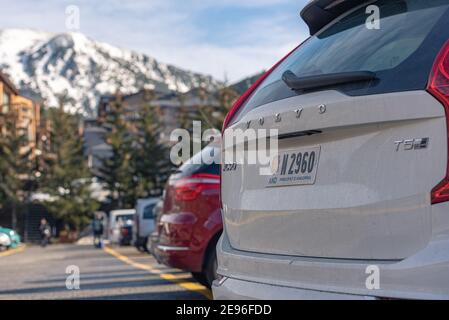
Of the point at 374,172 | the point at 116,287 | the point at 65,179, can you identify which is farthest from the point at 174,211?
the point at 65,179

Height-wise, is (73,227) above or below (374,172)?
below

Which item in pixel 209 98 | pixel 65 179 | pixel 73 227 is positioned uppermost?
pixel 209 98

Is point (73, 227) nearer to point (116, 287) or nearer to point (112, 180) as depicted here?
point (112, 180)

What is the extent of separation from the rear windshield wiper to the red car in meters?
3.48

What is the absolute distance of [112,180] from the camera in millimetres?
62812

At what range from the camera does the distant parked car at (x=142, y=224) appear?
20641mm

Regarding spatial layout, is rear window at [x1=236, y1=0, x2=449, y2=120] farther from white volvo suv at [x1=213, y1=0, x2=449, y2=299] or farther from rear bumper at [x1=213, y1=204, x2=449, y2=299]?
rear bumper at [x1=213, y1=204, x2=449, y2=299]

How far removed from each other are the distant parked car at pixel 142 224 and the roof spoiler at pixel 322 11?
17.3 meters

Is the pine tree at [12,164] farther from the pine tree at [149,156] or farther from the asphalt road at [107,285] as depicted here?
the asphalt road at [107,285]

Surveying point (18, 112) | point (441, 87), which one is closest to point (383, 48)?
point (441, 87)

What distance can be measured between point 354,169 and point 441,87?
46 cm

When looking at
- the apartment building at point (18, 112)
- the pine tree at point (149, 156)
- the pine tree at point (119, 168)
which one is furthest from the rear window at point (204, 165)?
the pine tree at point (119, 168)

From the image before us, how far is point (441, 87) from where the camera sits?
2510mm
